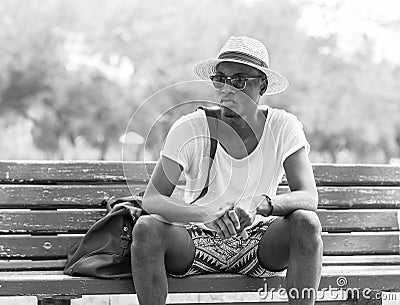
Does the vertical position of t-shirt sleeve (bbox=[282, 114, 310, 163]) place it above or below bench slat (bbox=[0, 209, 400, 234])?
above

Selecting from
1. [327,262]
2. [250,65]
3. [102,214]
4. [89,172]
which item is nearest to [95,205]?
[102,214]

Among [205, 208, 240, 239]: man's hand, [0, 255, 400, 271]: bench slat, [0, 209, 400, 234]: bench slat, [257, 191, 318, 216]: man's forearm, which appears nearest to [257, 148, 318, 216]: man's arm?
[257, 191, 318, 216]: man's forearm

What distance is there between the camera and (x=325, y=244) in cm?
387

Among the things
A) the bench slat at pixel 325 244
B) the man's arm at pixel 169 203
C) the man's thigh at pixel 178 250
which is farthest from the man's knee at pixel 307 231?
the bench slat at pixel 325 244

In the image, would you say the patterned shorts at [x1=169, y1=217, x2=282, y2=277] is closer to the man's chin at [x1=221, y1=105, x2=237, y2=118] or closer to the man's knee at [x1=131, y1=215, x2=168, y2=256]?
the man's knee at [x1=131, y1=215, x2=168, y2=256]

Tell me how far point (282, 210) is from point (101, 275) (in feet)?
2.53

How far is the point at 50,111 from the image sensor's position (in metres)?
19.2

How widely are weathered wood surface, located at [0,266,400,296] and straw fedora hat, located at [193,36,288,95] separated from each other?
2.80ft

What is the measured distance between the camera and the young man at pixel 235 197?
9.78ft

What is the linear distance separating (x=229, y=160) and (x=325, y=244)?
85 centimetres

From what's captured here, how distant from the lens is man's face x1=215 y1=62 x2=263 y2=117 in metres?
3.24

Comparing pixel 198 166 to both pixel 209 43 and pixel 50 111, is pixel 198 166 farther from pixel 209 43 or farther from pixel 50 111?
pixel 50 111

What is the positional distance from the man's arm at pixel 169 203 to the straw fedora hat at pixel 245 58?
17.8 inches

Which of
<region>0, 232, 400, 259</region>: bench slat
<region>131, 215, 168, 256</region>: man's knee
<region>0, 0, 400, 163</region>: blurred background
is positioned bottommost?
<region>131, 215, 168, 256</region>: man's knee
